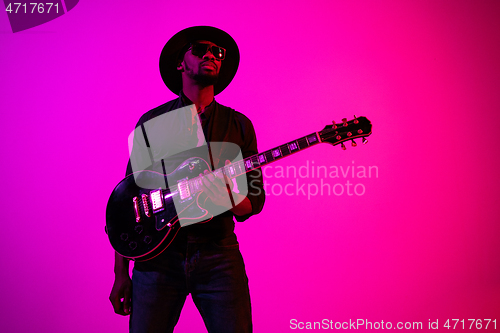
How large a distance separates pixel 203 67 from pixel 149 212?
866mm

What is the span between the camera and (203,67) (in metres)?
1.67

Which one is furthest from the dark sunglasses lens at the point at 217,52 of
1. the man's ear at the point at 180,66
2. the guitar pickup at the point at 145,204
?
the guitar pickup at the point at 145,204

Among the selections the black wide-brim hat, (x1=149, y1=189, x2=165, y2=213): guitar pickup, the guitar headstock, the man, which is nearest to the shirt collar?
the man

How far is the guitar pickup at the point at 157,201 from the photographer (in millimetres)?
1471

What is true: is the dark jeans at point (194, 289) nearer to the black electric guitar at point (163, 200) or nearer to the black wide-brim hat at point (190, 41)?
the black electric guitar at point (163, 200)

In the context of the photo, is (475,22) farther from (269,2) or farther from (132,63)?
(132,63)

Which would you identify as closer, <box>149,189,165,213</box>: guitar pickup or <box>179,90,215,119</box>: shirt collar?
<box>149,189,165,213</box>: guitar pickup

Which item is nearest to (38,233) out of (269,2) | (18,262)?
(18,262)

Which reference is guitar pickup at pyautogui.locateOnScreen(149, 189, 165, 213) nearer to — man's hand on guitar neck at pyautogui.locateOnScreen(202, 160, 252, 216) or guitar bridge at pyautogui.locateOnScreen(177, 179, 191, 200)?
guitar bridge at pyautogui.locateOnScreen(177, 179, 191, 200)

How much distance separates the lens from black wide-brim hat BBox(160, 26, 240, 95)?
5.89 ft

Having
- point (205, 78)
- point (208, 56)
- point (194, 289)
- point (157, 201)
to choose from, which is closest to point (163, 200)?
point (157, 201)

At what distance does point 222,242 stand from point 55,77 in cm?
188

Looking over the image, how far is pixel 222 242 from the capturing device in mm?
1478

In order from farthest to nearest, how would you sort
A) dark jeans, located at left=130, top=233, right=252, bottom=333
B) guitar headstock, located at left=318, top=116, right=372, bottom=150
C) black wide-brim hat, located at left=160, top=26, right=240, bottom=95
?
1. black wide-brim hat, located at left=160, top=26, right=240, bottom=95
2. guitar headstock, located at left=318, top=116, right=372, bottom=150
3. dark jeans, located at left=130, top=233, right=252, bottom=333
